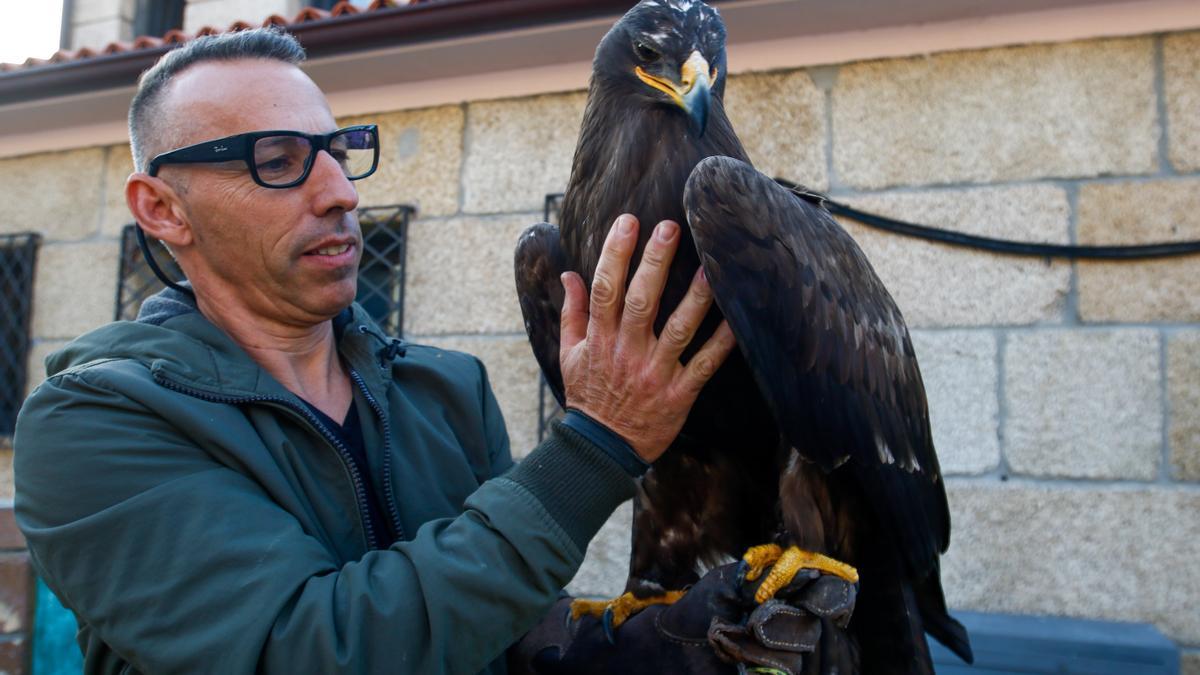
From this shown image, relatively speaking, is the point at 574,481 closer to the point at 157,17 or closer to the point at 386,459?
the point at 386,459

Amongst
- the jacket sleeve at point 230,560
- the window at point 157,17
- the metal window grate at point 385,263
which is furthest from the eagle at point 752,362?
the window at point 157,17

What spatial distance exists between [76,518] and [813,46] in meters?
3.97

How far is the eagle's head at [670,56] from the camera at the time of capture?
200cm

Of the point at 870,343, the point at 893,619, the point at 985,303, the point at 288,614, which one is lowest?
the point at 893,619

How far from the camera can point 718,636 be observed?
2.02m

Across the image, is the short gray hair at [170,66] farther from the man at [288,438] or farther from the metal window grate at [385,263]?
the metal window grate at [385,263]

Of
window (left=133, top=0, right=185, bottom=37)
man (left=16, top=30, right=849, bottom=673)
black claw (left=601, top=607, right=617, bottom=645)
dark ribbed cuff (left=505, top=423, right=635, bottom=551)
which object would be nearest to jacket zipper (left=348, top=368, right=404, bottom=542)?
man (left=16, top=30, right=849, bottom=673)

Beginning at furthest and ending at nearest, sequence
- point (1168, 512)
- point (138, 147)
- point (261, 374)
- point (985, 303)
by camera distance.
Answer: point (985, 303)
point (1168, 512)
point (138, 147)
point (261, 374)

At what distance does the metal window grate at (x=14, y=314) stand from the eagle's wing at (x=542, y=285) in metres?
5.09

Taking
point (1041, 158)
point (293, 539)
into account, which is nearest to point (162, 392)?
point (293, 539)

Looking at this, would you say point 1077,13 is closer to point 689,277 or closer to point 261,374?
point 689,277

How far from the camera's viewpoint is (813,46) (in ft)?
14.5

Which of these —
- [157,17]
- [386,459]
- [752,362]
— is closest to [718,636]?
[752,362]

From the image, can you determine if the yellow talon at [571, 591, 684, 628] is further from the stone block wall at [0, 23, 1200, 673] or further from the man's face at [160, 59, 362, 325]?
the stone block wall at [0, 23, 1200, 673]
